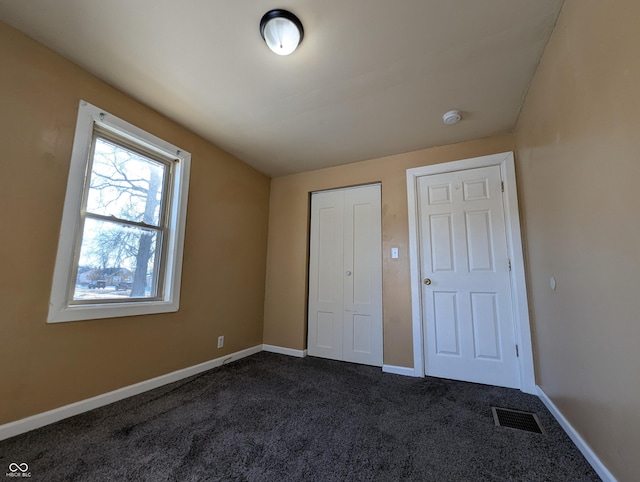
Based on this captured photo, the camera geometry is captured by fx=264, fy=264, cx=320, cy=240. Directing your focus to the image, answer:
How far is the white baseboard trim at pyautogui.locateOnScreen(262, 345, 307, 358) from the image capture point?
3.30m

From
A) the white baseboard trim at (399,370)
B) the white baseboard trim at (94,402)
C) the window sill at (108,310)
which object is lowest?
the white baseboard trim at (399,370)

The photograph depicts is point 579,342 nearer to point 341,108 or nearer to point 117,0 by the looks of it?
point 341,108

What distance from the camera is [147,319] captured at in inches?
89.0

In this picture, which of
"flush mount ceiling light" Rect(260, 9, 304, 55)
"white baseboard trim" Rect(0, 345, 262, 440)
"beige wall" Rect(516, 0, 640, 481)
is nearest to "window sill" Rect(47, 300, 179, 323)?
"white baseboard trim" Rect(0, 345, 262, 440)

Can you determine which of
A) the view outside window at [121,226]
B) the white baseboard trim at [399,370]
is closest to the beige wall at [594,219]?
the white baseboard trim at [399,370]

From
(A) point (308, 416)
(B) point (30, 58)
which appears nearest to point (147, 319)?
(A) point (308, 416)

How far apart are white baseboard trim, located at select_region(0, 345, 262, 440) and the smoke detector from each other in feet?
10.9

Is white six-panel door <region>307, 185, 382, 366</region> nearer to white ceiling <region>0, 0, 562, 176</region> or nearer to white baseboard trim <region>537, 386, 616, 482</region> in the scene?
white ceiling <region>0, 0, 562, 176</region>

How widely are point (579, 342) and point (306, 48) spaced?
237 cm

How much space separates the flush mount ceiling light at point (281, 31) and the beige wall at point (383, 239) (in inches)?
71.5

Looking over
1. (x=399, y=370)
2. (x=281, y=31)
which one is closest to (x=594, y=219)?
(x=281, y=31)

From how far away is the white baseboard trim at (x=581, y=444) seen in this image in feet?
3.98

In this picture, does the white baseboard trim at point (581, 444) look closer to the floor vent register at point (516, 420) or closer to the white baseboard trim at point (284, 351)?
the floor vent register at point (516, 420)

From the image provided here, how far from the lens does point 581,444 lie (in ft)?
4.70
